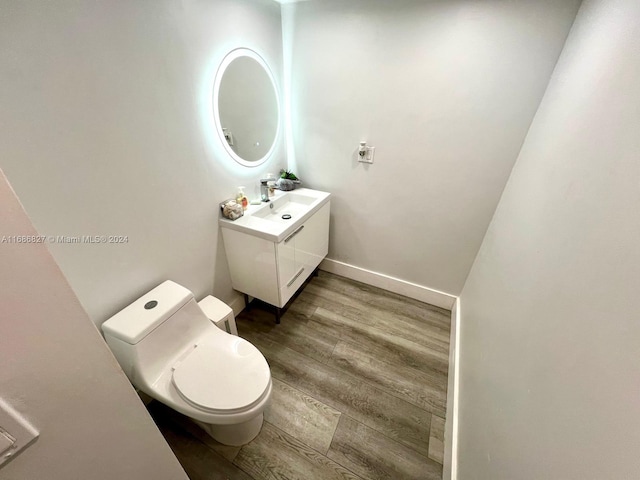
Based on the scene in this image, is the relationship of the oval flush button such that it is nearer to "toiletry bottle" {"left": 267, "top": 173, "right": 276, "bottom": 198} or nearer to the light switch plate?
the light switch plate

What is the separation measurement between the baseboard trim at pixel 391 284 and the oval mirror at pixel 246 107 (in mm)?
1164

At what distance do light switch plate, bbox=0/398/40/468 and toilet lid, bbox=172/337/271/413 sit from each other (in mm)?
669

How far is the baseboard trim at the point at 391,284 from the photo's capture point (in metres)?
2.03

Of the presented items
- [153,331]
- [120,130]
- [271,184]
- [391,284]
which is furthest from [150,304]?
[391,284]

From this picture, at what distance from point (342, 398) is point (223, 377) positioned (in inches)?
28.2

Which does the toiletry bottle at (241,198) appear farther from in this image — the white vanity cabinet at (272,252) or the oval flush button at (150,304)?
the oval flush button at (150,304)

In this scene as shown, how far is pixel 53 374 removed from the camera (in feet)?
1.50

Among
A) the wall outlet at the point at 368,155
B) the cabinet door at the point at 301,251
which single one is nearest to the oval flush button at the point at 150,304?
the cabinet door at the point at 301,251

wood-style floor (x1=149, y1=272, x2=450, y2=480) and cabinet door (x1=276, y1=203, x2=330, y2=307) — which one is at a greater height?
cabinet door (x1=276, y1=203, x2=330, y2=307)

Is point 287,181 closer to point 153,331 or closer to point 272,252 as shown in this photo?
point 272,252

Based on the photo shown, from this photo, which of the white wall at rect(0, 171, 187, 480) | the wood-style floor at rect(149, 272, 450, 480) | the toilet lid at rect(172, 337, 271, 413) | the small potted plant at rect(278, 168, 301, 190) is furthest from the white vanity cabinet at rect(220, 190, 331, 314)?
the white wall at rect(0, 171, 187, 480)

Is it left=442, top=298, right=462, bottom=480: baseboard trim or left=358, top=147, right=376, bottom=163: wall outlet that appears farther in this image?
left=358, top=147, right=376, bottom=163: wall outlet

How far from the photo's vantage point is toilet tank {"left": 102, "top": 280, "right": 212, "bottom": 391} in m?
1.09

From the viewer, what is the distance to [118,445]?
2.01 ft
